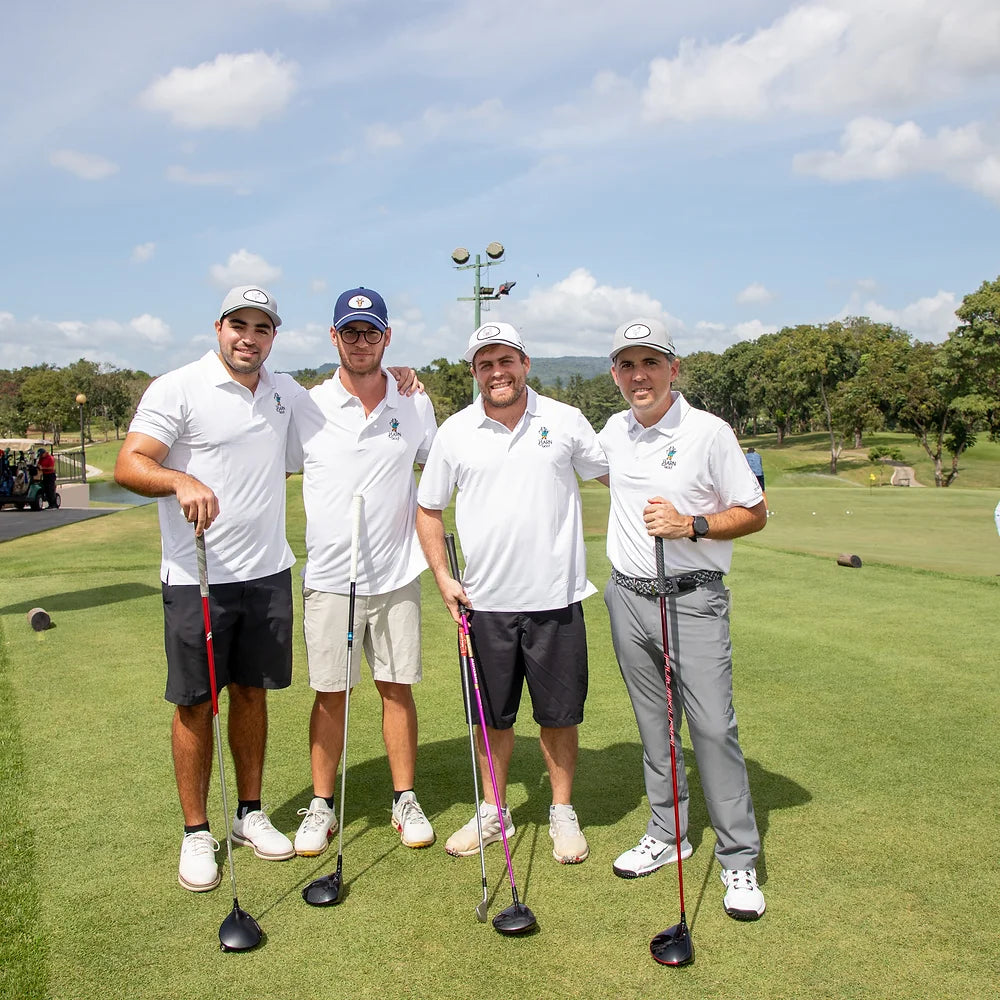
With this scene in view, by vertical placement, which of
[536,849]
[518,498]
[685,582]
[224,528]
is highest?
[518,498]

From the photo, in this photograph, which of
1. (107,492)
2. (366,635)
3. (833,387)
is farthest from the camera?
(833,387)

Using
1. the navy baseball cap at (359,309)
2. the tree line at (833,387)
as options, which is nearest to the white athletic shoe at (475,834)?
the navy baseball cap at (359,309)

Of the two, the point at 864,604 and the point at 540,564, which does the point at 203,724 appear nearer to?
the point at 540,564

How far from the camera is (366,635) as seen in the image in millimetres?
4273

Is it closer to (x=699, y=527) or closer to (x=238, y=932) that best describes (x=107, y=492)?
(x=238, y=932)

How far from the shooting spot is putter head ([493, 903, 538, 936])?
10.2 ft

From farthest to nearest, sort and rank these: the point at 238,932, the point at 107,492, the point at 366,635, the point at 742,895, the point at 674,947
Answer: the point at 107,492 → the point at 366,635 → the point at 742,895 → the point at 238,932 → the point at 674,947

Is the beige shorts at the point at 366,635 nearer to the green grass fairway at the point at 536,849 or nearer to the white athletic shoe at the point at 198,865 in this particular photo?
the green grass fairway at the point at 536,849

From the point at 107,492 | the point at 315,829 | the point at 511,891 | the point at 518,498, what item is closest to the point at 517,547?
the point at 518,498

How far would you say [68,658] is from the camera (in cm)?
665

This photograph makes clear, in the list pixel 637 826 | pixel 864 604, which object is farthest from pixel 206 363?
pixel 864 604

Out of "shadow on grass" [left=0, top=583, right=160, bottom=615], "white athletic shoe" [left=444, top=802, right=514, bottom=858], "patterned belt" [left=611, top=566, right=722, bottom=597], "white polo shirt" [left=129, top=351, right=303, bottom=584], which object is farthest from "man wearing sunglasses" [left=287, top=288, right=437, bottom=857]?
"shadow on grass" [left=0, top=583, right=160, bottom=615]

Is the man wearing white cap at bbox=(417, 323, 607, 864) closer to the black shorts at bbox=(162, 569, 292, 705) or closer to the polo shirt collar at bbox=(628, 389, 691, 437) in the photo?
the polo shirt collar at bbox=(628, 389, 691, 437)

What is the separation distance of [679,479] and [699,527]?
0.24 metres
